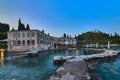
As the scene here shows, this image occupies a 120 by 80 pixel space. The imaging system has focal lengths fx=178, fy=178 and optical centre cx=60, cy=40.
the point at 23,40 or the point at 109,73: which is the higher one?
the point at 23,40

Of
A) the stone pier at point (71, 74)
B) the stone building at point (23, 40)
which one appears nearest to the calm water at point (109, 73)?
the stone pier at point (71, 74)

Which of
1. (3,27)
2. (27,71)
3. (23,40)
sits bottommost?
(27,71)

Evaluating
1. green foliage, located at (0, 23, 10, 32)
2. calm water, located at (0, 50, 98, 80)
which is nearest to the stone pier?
calm water, located at (0, 50, 98, 80)

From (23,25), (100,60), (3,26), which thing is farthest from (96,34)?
(100,60)

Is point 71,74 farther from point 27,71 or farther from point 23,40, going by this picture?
point 23,40

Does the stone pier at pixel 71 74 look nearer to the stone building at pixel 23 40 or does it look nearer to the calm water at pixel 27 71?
the calm water at pixel 27 71

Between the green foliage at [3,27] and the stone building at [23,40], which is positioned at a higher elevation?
the green foliage at [3,27]

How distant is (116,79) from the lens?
18109mm

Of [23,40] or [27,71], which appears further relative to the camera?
[23,40]

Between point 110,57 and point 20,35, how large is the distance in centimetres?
4512

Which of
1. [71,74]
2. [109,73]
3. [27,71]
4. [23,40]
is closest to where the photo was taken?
[71,74]

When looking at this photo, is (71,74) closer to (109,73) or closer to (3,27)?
(109,73)

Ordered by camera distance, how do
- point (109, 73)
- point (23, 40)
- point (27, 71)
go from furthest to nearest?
point (23, 40) < point (27, 71) < point (109, 73)

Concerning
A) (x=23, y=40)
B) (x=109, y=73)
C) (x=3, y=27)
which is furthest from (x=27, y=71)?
(x=3, y=27)
